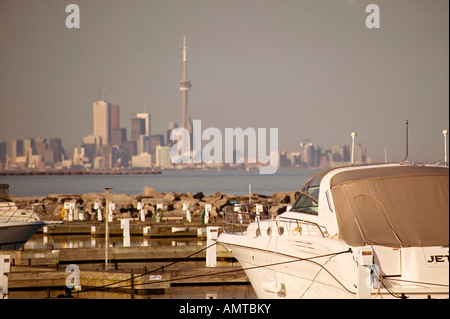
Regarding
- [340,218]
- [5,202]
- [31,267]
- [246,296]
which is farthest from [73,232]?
[340,218]

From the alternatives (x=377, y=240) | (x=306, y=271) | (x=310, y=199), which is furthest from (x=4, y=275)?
(x=377, y=240)

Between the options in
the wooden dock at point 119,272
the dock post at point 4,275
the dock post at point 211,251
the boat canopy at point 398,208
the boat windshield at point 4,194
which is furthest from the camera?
the boat windshield at point 4,194

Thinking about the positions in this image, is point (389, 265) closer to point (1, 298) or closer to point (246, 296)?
point (246, 296)

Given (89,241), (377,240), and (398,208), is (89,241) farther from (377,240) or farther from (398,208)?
(398,208)

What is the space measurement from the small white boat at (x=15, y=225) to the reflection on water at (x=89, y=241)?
2.81m

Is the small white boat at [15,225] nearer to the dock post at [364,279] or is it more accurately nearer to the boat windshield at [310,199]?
the boat windshield at [310,199]

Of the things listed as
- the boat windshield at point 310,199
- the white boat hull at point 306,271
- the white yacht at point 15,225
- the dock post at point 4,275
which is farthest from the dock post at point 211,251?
the white yacht at point 15,225

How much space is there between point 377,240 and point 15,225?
56.4ft

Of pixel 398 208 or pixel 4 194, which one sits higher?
pixel 398 208

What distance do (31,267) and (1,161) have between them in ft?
553

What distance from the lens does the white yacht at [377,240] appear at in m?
13.1

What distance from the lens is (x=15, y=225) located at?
89.5ft

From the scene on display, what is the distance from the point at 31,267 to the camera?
20875mm

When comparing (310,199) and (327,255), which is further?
(310,199)
